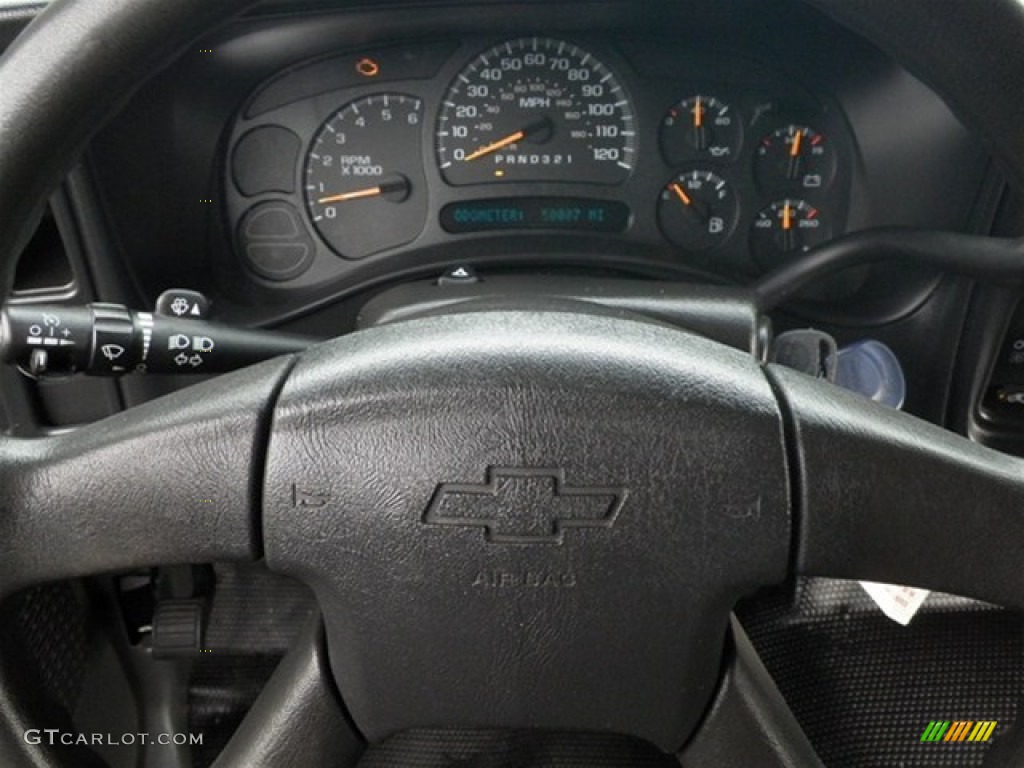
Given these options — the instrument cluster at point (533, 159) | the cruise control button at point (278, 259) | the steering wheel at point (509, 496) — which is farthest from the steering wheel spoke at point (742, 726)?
the cruise control button at point (278, 259)

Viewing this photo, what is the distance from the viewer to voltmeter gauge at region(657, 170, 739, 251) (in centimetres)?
167

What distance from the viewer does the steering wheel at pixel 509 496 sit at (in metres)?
0.68

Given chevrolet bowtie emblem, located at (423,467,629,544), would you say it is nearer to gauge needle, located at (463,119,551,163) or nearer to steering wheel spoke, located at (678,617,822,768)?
steering wheel spoke, located at (678,617,822,768)

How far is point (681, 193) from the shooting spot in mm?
1678

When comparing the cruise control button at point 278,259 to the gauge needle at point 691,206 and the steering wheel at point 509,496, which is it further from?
the steering wheel at point 509,496

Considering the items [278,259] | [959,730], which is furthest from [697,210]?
[959,730]

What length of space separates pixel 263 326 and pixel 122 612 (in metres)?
0.49

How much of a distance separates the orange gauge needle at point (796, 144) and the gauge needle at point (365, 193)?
1.86ft

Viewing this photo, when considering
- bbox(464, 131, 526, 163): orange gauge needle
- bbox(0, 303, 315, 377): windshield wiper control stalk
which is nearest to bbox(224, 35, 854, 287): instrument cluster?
bbox(464, 131, 526, 163): orange gauge needle

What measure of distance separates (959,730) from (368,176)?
3.65ft

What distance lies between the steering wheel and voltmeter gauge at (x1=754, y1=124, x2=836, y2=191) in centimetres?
91

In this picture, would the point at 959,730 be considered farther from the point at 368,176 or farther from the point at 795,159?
the point at 368,176

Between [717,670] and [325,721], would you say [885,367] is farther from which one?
[325,721]

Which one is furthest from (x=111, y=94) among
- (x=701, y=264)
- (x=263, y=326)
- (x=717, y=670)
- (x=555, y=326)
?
(x=701, y=264)
